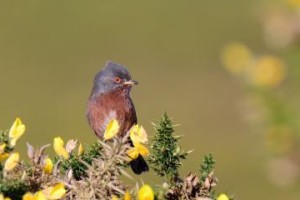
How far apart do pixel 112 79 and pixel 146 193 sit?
4511 mm

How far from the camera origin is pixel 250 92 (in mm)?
6531

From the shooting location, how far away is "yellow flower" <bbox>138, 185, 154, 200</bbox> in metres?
3.41

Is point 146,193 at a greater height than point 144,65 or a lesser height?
lesser

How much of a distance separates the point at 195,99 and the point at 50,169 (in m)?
32.2

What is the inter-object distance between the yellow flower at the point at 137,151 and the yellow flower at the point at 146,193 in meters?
0.23

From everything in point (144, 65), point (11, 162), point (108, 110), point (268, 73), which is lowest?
point (11, 162)

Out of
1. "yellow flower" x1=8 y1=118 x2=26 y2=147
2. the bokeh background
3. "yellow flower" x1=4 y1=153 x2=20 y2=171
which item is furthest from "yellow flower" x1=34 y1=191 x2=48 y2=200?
the bokeh background

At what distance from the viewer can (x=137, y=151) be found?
12.2ft

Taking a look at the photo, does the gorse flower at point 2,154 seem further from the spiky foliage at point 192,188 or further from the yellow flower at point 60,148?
the spiky foliage at point 192,188

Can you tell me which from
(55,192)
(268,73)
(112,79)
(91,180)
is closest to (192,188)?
(91,180)

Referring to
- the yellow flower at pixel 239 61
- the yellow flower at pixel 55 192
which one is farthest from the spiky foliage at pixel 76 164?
the yellow flower at pixel 239 61

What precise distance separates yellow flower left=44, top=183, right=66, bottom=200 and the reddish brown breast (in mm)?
3926

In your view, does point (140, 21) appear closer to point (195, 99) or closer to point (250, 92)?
point (195, 99)

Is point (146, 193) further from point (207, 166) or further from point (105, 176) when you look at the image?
point (207, 166)
